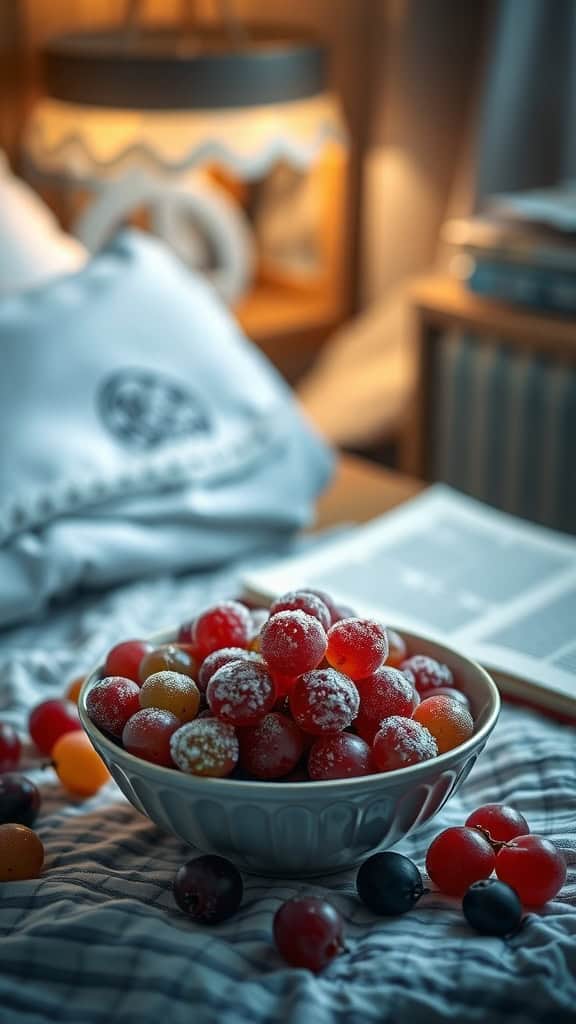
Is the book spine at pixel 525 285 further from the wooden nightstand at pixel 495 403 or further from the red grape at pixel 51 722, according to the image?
the red grape at pixel 51 722

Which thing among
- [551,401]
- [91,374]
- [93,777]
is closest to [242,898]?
[93,777]

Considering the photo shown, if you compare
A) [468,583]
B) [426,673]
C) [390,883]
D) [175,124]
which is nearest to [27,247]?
[175,124]

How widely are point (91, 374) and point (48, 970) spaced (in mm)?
676

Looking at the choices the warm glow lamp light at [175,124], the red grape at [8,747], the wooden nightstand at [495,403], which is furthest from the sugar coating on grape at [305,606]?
the warm glow lamp light at [175,124]

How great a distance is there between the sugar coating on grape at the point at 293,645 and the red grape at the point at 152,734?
6 centimetres

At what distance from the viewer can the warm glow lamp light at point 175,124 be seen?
5.81 feet

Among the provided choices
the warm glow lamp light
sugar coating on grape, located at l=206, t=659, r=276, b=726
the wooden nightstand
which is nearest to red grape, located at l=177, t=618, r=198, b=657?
sugar coating on grape, located at l=206, t=659, r=276, b=726

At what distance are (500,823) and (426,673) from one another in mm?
96

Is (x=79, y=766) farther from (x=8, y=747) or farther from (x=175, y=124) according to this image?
(x=175, y=124)

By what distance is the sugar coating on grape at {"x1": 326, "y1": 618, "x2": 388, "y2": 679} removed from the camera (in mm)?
657

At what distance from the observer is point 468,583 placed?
108 centimetres

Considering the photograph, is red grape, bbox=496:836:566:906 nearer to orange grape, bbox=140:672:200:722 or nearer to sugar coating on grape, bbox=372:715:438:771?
sugar coating on grape, bbox=372:715:438:771

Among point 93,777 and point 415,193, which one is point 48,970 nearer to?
point 93,777

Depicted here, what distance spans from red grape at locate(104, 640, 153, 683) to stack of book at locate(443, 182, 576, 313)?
3.77 feet
